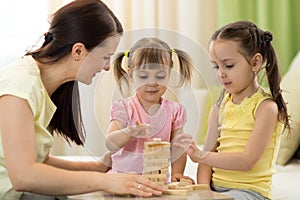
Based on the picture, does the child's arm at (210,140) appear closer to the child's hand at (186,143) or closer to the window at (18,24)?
Answer: the child's hand at (186,143)

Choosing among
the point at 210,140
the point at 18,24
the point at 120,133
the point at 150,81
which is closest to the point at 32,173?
the point at 120,133

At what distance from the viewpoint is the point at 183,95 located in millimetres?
1420

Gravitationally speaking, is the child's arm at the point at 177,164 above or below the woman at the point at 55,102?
below

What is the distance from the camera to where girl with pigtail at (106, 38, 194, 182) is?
1.36 metres

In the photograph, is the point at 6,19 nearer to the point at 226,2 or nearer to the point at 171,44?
the point at 226,2

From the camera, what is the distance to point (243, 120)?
5.46ft

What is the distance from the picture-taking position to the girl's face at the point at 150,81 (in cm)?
135

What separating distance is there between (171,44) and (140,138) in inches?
8.4

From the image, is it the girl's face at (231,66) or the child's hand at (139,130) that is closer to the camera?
the child's hand at (139,130)

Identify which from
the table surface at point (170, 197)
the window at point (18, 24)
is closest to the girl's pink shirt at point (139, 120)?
the table surface at point (170, 197)

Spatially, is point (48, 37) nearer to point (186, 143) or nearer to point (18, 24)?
point (186, 143)

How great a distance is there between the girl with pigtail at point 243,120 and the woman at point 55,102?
0.29m

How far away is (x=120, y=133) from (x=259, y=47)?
50 centimetres

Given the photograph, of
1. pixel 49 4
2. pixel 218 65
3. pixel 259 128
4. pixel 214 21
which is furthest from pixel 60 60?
pixel 214 21
